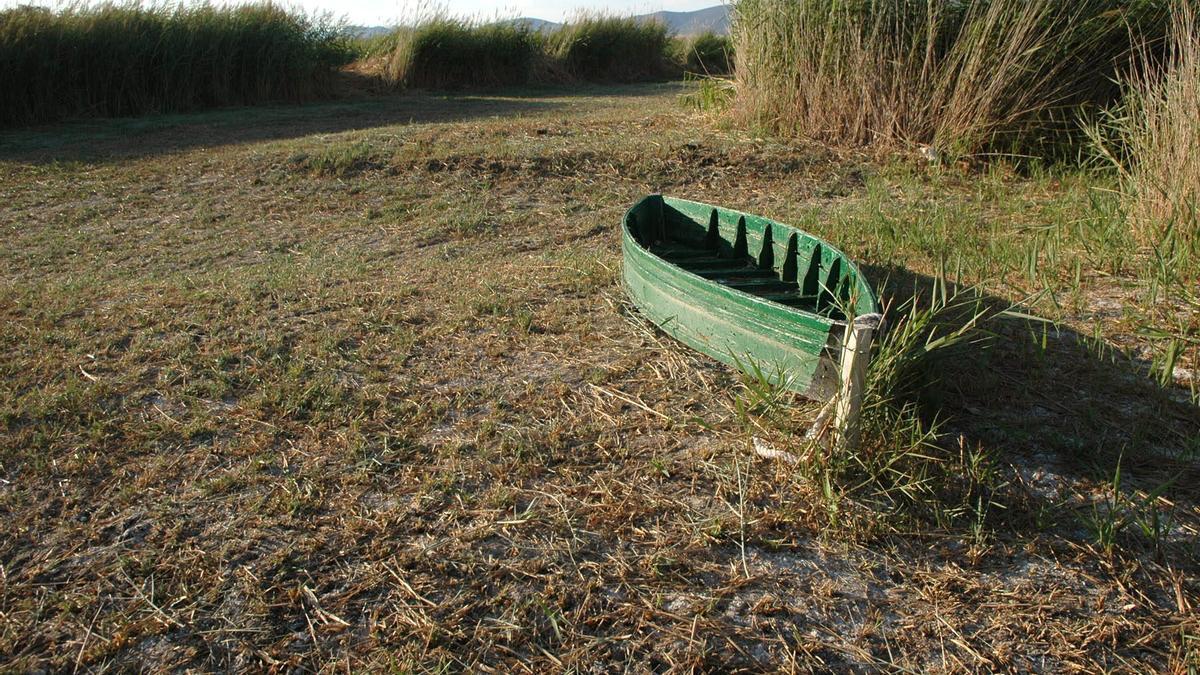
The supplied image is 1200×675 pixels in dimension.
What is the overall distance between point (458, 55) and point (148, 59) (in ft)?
19.5

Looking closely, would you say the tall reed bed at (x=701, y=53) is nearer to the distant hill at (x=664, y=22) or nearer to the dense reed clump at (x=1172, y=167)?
the distant hill at (x=664, y=22)

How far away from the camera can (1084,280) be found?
5.36 meters

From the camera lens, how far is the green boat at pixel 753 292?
3.58 metres

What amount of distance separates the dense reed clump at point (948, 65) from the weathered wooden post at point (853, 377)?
19.4 feet

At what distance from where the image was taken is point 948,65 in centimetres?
846

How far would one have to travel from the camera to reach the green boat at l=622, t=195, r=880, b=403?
141 inches

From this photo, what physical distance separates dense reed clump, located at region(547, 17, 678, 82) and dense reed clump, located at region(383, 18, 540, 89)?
4.05 ft

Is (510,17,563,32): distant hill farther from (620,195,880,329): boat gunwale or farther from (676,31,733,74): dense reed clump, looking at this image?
(620,195,880,329): boat gunwale

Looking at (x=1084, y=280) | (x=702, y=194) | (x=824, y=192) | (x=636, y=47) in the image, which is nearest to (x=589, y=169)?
(x=702, y=194)

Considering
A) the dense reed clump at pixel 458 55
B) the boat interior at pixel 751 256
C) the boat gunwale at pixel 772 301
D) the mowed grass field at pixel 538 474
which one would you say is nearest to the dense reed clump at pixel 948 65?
the mowed grass field at pixel 538 474

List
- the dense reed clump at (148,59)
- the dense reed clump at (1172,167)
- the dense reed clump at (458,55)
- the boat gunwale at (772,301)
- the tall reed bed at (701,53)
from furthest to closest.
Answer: the tall reed bed at (701,53) < the dense reed clump at (458,55) < the dense reed clump at (148,59) < the dense reed clump at (1172,167) < the boat gunwale at (772,301)

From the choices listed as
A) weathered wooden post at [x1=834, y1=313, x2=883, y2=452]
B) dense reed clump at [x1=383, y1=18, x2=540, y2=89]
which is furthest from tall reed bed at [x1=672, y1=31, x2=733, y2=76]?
weathered wooden post at [x1=834, y1=313, x2=883, y2=452]

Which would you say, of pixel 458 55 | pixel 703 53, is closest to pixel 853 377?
pixel 458 55

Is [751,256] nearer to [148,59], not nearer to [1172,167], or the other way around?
[1172,167]
